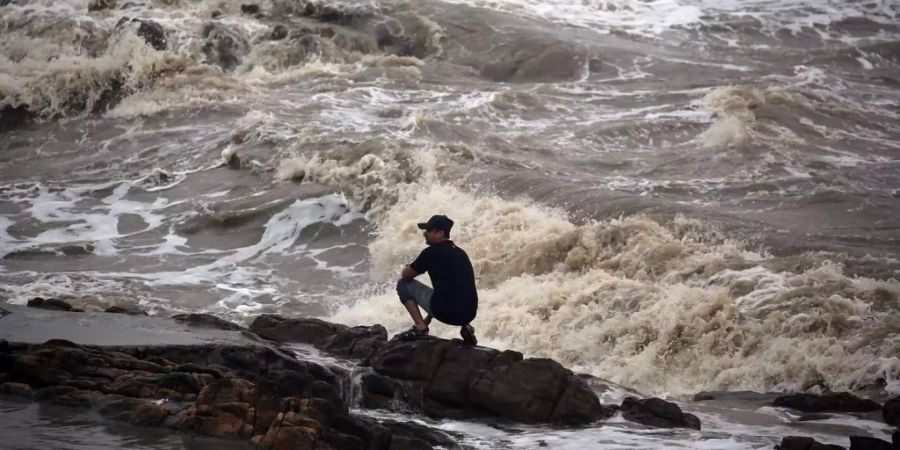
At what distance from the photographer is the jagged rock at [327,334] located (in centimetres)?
921

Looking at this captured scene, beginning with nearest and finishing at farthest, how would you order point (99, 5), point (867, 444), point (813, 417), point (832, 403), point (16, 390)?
point (867, 444) → point (16, 390) → point (813, 417) → point (832, 403) → point (99, 5)

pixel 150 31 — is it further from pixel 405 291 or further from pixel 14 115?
pixel 405 291

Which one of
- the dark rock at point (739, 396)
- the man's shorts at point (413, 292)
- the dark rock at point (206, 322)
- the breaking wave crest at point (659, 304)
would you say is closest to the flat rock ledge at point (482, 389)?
the man's shorts at point (413, 292)

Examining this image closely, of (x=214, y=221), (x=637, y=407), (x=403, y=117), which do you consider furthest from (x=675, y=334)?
(x=403, y=117)

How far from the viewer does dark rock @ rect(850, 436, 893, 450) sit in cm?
698

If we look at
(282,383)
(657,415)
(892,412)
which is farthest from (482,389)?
(892,412)

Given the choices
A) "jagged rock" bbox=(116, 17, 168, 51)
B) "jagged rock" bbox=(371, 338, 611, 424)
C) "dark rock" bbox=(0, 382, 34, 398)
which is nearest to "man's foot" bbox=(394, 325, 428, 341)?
"jagged rock" bbox=(371, 338, 611, 424)

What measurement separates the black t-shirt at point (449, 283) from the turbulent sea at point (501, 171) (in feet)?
6.40

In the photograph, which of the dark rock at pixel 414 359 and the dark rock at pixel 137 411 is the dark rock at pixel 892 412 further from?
the dark rock at pixel 137 411

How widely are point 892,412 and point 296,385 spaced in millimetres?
4053

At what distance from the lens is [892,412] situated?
833 centimetres

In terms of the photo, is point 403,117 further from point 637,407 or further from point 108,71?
point 637,407

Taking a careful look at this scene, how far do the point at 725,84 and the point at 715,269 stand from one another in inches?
472

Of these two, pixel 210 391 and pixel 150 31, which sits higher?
pixel 210 391
